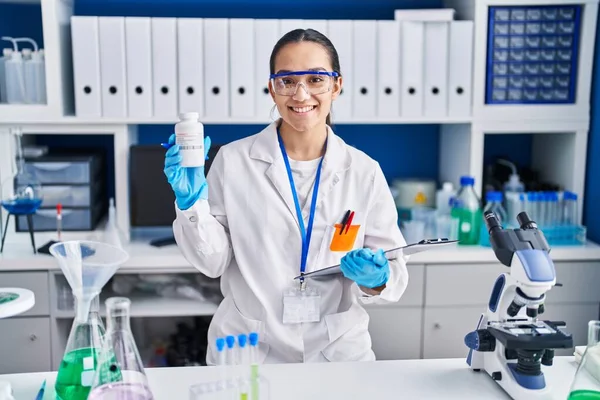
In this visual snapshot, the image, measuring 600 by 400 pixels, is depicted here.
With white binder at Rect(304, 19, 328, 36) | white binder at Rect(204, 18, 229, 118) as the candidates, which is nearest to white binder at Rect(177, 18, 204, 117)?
white binder at Rect(204, 18, 229, 118)

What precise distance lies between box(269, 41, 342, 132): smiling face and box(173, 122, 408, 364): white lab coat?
4.3 inches

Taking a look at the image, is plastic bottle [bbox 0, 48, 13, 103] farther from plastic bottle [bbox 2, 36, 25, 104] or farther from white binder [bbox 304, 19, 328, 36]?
white binder [bbox 304, 19, 328, 36]

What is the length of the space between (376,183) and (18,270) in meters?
1.35

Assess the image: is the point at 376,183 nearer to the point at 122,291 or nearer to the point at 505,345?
the point at 505,345

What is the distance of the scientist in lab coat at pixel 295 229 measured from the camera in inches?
63.5

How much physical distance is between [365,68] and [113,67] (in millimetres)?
952

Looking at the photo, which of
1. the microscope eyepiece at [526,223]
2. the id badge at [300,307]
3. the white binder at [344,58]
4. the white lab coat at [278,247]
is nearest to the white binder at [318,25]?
the white binder at [344,58]

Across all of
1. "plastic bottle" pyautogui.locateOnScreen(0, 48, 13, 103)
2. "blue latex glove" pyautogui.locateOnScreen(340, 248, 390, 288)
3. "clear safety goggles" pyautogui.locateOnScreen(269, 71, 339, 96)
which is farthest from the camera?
"plastic bottle" pyautogui.locateOnScreen(0, 48, 13, 103)

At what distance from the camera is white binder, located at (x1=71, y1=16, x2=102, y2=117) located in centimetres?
241

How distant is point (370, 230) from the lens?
1.69 metres

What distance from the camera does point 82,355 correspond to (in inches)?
44.9

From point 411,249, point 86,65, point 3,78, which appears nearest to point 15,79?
point 3,78

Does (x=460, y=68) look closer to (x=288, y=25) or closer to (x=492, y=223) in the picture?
(x=288, y=25)

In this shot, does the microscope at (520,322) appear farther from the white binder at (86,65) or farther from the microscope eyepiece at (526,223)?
the white binder at (86,65)
